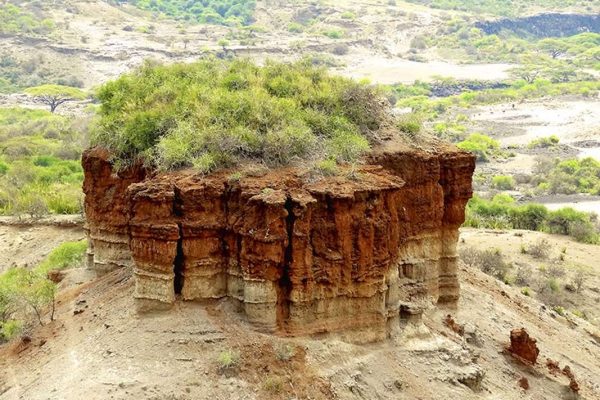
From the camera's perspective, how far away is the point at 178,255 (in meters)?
16.9

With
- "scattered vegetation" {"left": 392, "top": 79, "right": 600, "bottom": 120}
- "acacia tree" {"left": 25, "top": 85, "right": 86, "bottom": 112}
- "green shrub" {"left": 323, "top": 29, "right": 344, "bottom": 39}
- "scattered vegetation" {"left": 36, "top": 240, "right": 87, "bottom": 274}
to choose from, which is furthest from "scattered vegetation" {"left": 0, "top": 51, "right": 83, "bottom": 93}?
"scattered vegetation" {"left": 36, "top": 240, "right": 87, "bottom": 274}

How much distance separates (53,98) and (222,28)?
46.2 meters

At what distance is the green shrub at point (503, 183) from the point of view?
65.9 m

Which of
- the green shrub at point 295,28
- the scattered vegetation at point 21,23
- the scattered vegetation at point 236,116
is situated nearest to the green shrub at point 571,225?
the scattered vegetation at point 236,116

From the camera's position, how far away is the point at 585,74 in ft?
396

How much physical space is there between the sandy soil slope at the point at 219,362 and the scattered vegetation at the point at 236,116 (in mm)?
3471

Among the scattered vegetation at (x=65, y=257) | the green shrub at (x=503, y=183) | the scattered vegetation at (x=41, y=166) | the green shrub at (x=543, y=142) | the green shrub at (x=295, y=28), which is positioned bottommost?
the green shrub at (x=503, y=183)

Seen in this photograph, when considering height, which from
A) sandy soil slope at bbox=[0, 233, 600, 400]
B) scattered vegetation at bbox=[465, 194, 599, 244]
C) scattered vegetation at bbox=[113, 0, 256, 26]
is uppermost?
scattered vegetation at bbox=[113, 0, 256, 26]

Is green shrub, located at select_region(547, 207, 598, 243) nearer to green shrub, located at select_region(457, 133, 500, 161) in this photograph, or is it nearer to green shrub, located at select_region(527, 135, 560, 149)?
green shrub, located at select_region(457, 133, 500, 161)

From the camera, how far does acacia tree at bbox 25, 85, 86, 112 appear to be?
92.1m

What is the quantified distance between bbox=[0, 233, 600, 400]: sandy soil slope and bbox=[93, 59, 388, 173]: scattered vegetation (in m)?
3.47

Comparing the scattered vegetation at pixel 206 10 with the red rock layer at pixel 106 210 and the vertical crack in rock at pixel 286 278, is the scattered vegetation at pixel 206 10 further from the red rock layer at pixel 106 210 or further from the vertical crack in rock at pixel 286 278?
the vertical crack in rock at pixel 286 278

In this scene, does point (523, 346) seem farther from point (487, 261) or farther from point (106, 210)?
point (487, 261)

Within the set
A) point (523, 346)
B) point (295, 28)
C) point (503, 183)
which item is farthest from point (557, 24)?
point (523, 346)
